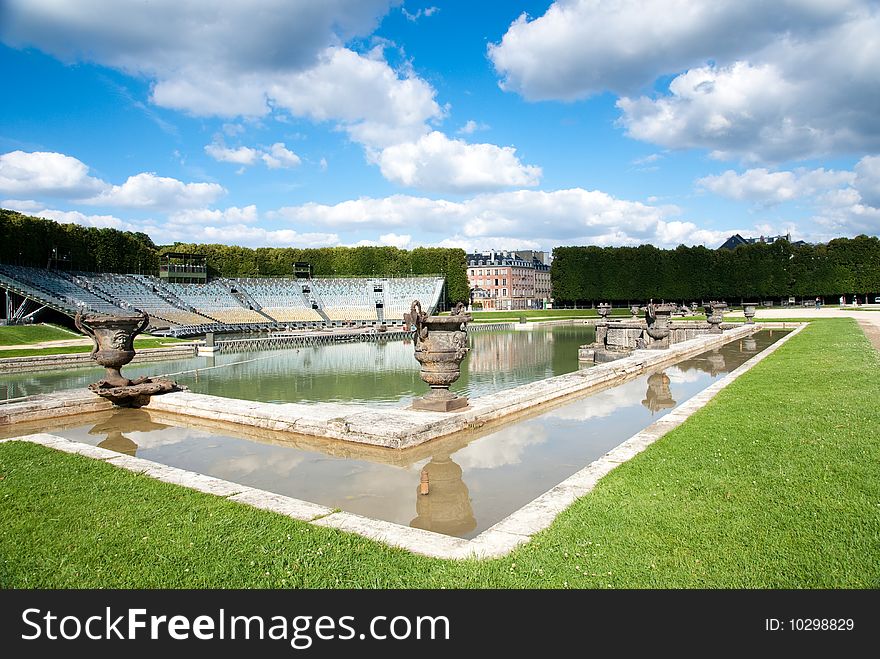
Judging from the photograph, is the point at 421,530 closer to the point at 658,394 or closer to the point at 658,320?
the point at 658,394

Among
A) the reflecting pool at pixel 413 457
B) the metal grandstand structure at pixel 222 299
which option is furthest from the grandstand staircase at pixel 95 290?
the reflecting pool at pixel 413 457

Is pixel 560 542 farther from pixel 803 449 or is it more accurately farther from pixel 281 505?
pixel 803 449

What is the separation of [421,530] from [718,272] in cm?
7206

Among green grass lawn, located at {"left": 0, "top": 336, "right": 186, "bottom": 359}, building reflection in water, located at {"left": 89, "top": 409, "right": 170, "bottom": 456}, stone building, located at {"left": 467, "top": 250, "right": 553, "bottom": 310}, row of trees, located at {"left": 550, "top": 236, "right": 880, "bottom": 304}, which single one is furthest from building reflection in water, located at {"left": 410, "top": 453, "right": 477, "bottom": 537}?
stone building, located at {"left": 467, "top": 250, "right": 553, "bottom": 310}

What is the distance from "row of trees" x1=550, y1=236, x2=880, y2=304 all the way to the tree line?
14756 mm

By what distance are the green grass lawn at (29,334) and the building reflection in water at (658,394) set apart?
2970cm

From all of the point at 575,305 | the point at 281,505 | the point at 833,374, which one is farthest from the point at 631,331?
the point at 575,305

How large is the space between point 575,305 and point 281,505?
7169 cm

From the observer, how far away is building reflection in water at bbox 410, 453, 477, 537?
480 cm

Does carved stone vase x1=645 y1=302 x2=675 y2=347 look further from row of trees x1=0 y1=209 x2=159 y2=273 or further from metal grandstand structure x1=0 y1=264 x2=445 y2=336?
row of trees x1=0 y1=209 x2=159 y2=273

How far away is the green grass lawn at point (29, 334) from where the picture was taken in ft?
92.0

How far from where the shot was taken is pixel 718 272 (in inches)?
2650

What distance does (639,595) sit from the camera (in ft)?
9.77

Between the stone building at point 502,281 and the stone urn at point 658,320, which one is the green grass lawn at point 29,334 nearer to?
the stone urn at point 658,320
